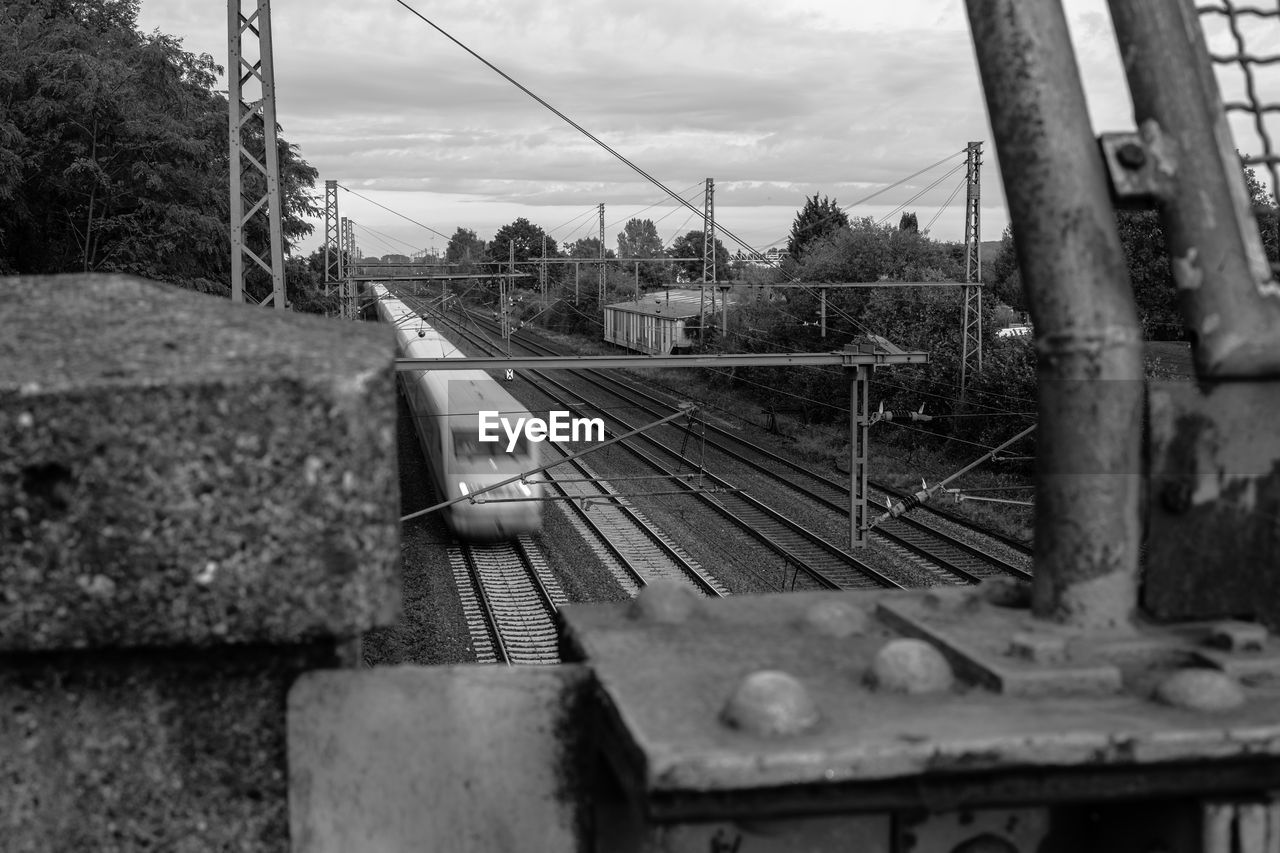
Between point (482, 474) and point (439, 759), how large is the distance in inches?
698

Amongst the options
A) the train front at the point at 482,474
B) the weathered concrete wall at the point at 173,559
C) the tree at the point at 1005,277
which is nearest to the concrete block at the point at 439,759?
the weathered concrete wall at the point at 173,559

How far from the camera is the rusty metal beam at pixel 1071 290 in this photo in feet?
4.87

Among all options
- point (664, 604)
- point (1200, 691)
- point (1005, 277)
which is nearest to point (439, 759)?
point (664, 604)

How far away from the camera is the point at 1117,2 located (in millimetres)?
1564

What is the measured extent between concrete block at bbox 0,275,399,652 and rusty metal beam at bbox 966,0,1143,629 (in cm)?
80

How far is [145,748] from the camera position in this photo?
1343 mm

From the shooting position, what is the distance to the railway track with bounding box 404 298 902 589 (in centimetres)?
1683

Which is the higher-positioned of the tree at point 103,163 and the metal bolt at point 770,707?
the tree at point 103,163

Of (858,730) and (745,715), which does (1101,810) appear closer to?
(858,730)

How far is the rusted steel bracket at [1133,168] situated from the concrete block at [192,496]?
90 cm

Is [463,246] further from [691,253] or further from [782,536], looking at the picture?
[782,536]

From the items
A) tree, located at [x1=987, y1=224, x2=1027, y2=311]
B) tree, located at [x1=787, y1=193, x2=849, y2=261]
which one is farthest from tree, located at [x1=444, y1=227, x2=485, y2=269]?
tree, located at [x1=987, y1=224, x2=1027, y2=311]

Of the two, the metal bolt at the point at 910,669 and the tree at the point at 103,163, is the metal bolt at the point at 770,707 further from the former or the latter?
the tree at the point at 103,163

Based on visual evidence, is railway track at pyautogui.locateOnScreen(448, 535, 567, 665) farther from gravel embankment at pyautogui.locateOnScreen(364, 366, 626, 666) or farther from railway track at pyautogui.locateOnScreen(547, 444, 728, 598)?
railway track at pyautogui.locateOnScreen(547, 444, 728, 598)
